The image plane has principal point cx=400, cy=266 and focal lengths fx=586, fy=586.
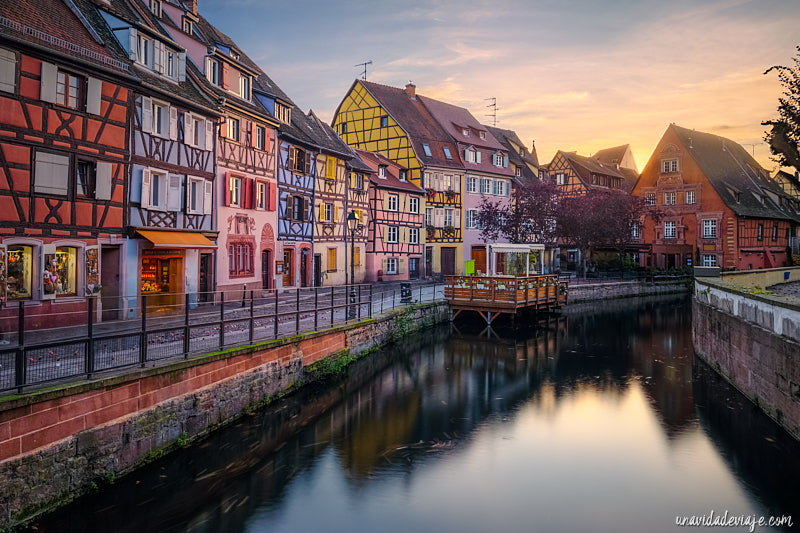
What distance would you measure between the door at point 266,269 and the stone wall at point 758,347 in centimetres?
1833

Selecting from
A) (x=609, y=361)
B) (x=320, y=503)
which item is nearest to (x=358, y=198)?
(x=609, y=361)

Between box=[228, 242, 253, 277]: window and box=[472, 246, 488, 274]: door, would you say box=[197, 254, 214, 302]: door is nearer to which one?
box=[228, 242, 253, 277]: window

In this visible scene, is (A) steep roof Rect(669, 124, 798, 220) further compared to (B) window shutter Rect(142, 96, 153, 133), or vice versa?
(A) steep roof Rect(669, 124, 798, 220)

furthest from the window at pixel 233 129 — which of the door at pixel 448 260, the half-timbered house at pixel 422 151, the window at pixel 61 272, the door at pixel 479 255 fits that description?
the door at pixel 448 260

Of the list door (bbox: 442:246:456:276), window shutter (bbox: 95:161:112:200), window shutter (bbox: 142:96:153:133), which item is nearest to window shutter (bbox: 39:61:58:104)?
window shutter (bbox: 95:161:112:200)

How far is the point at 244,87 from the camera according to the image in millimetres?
26016

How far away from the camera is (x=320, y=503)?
1016 centimetres

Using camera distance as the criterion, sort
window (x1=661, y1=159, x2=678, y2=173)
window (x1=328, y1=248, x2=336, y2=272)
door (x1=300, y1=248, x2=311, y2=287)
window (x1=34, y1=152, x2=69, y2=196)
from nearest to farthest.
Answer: window (x1=34, y1=152, x2=69, y2=196) < door (x1=300, y1=248, x2=311, y2=287) < window (x1=328, y1=248, x2=336, y2=272) < window (x1=661, y1=159, x2=678, y2=173)

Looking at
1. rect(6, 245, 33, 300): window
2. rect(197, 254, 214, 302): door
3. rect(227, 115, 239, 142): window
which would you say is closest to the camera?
rect(6, 245, 33, 300): window

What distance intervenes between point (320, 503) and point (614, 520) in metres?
4.97

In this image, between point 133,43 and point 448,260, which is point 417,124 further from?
point 133,43

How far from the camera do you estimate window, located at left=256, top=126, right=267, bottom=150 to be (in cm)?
2606

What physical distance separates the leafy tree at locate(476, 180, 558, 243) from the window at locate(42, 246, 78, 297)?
31737 millimetres

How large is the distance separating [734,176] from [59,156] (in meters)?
57.6
